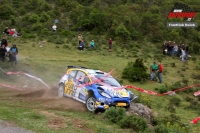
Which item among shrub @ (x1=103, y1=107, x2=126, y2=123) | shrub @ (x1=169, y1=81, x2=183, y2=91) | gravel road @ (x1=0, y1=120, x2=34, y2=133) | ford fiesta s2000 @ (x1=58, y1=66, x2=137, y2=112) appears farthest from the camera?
shrub @ (x1=169, y1=81, x2=183, y2=91)

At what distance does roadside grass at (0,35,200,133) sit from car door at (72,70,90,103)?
1.25m

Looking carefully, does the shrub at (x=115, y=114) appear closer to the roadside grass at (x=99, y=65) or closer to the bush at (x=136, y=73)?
the roadside grass at (x=99, y=65)

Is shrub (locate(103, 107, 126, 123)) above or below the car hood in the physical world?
below

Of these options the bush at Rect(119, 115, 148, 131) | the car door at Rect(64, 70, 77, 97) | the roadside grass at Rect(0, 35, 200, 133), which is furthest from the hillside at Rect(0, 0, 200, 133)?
the car door at Rect(64, 70, 77, 97)

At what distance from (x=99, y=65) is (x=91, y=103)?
12999mm

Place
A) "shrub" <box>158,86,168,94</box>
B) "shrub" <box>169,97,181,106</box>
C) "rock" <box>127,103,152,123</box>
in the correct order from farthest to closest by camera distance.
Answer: "shrub" <box>158,86,168,94</box> < "shrub" <box>169,97,181,106</box> < "rock" <box>127,103,152,123</box>

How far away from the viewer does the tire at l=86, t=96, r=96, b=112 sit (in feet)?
41.0

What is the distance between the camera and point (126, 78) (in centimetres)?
2231

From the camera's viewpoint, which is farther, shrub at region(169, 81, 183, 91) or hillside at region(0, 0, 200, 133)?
shrub at region(169, 81, 183, 91)

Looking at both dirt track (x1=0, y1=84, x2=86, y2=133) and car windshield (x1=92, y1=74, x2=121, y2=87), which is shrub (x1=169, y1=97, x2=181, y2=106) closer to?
car windshield (x1=92, y1=74, x2=121, y2=87)

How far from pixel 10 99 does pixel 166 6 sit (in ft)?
166

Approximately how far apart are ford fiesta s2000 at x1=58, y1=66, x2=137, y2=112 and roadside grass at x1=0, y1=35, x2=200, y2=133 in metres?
0.76

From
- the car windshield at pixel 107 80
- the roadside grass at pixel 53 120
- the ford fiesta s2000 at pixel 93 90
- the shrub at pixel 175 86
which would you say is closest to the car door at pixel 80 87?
the ford fiesta s2000 at pixel 93 90

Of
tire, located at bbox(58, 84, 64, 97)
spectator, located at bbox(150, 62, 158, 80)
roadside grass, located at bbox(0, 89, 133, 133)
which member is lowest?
roadside grass, located at bbox(0, 89, 133, 133)
